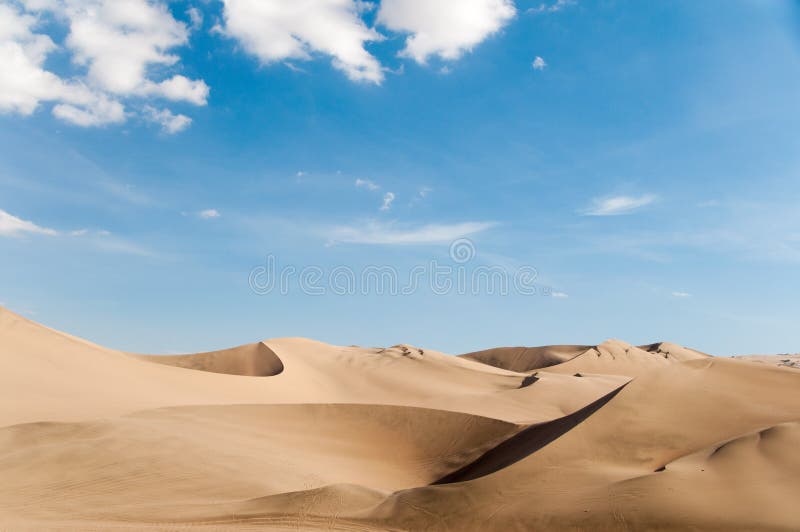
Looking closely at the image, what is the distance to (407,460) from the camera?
14.8 m

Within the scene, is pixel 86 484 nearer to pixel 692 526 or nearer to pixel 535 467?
pixel 535 467

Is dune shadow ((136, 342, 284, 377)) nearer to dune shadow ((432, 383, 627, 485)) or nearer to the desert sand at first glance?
the desert sand

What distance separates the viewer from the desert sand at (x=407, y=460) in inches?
310

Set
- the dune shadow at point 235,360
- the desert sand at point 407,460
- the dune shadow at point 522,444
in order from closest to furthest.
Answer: the desert sand at point 407,460
the dune shadow at point 522,444
the dune shadow at point 235,360

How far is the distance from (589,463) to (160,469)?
311 inches

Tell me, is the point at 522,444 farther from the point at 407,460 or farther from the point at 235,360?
the point at 235,360

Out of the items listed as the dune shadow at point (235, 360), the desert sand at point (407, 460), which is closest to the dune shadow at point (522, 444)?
the desert sand at point (407, 460)

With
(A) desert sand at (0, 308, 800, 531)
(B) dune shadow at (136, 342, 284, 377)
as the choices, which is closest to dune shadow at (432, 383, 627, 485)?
(A) desert sand at (0, 308, 800, 531)

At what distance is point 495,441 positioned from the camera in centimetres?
1411

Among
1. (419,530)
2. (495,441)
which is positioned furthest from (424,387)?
(419,530)

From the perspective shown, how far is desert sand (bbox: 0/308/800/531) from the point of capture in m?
7.88

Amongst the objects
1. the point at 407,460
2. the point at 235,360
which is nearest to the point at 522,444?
the point at 407,460

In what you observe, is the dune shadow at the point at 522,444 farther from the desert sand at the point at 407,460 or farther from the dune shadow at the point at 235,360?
the dune shadow at the point at 235,360

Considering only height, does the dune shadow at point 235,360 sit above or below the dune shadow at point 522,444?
above
